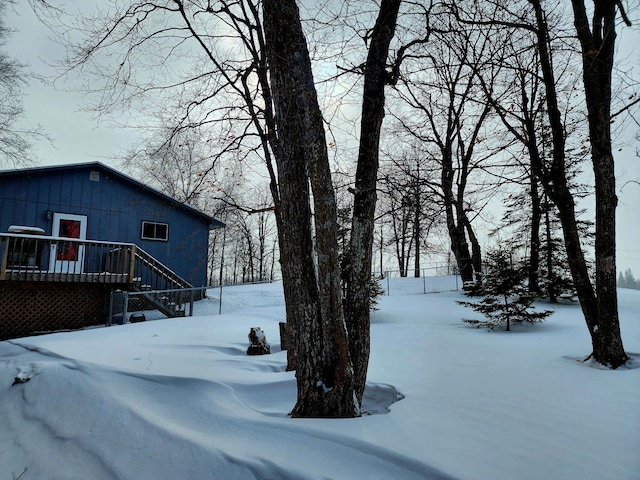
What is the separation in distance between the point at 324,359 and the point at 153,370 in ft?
8.44

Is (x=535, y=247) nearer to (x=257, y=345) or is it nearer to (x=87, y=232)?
(x=257, y=345)

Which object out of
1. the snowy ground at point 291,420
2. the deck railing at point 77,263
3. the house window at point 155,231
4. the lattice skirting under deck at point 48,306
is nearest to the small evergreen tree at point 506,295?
the snowy ground at point 291,420

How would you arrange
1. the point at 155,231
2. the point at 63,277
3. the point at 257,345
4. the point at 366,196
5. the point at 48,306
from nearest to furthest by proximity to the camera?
the point at 366,196, the point at 257,345, the point at 63,277, the point at 48,306, the point at 155,231

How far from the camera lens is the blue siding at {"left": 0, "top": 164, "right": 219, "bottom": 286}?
12.0 metres

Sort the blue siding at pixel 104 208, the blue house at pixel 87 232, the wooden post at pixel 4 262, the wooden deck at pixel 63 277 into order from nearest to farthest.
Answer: the wooden post at pixel 4 262 < the wooden deck at pixel 63 277 < the blue house at pixel 87 232 < the blue siding at pixel 104 208

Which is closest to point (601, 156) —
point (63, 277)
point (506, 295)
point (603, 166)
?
point (603, 166)

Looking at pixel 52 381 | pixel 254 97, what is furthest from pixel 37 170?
pixel 52 381

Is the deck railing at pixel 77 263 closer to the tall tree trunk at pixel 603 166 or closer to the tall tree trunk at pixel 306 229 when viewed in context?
the tall tree trunk at pixel 306 229

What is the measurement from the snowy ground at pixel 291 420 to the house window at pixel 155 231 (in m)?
8.30

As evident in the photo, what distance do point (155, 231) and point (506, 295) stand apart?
1248cm

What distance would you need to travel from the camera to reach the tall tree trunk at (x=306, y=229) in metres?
3.10

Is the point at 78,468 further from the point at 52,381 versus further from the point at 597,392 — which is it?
the point at 597,392

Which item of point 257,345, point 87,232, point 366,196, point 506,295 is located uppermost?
point 87,232

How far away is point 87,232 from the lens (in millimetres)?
12961
